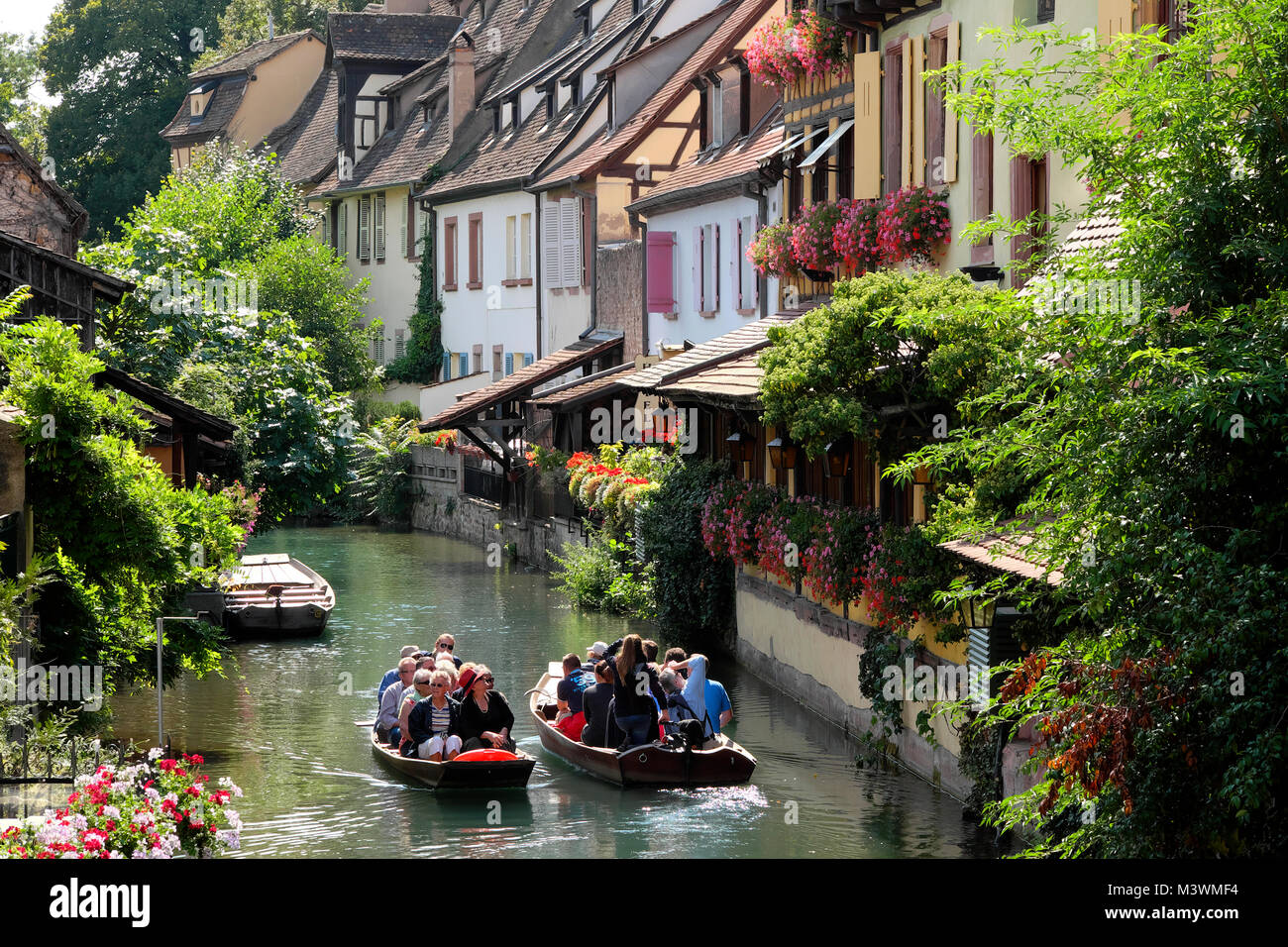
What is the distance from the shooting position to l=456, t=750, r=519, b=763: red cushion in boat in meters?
15.3

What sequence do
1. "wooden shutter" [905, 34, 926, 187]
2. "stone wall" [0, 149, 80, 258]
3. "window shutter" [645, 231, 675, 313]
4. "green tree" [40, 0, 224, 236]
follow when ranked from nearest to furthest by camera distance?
1. "wooden shutter" [905, 34, 926, 187]
2. "stone wall" [0, 149, 80, 258]
3. "window shutter" [645, 231, 675, 313]
4. "green tree" [40, 0, 224, 236]

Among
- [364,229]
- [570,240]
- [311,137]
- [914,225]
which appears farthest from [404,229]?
[914,225]

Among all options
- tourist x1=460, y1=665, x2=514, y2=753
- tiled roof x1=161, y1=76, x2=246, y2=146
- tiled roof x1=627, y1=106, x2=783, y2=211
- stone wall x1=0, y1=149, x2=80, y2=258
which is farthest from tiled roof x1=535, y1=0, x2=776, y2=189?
tiled roof x1=161, y1=76, x2=246, y2=146

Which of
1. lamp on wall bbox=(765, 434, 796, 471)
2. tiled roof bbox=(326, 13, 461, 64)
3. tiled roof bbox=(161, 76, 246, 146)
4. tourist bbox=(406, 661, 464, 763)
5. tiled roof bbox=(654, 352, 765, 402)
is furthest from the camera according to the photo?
tiled roof bbox=(161, 76, 246, 146)

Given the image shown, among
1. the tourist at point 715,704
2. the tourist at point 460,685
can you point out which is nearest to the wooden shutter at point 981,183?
the tourist at point 715,704

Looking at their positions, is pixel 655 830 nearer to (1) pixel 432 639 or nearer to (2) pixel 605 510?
(1) pixel 432 639

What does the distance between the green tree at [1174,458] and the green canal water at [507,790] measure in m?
5.28

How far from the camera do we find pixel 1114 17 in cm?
1377

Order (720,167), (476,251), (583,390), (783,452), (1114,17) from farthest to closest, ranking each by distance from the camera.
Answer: (476,251) → (583,390) → (720,167) → (783,452) → (1114,17)

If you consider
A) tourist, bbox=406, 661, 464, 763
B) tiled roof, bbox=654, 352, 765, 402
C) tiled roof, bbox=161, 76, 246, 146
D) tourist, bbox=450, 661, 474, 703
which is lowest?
tourist, bbox=406, 661, 464, 763

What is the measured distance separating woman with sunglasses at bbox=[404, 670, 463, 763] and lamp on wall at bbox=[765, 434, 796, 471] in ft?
12.7

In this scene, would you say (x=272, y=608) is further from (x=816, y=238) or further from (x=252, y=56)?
(x=252, y=56)

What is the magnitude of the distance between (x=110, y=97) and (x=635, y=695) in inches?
1941

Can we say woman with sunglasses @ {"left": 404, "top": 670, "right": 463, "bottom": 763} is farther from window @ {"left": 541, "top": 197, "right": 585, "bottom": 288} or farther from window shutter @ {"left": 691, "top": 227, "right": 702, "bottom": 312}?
window @ {"left": 541, "top": 197, "right": 585, "bottom": 288}
